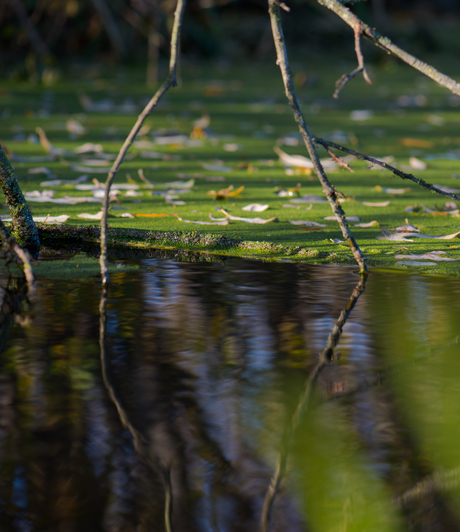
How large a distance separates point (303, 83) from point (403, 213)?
500cm

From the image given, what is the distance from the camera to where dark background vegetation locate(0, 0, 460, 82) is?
744 centimetres

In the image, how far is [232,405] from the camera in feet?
4.73

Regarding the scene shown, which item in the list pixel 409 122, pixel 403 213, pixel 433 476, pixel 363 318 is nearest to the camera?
pixel 433 476

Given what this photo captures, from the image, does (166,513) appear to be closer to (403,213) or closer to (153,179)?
(403,213)

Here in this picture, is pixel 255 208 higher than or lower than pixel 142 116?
lower

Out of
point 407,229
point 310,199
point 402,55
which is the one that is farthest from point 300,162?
point 402,55

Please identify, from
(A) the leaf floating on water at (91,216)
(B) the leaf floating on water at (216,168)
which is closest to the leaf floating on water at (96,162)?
(B) the leaf floating on water at (216,168)

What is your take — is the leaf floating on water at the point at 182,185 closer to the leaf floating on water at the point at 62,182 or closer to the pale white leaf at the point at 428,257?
A: the leaf floating on water at the point at 62,182

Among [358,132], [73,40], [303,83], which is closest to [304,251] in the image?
[358,132]

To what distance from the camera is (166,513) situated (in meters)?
1.11

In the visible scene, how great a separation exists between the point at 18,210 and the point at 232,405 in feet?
3.69

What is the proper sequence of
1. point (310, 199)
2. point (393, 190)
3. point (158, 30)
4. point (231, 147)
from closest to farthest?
point (310, 199)
point (393, 190)
point (231, 147)
point (158, 30)

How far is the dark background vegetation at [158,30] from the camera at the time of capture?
7.44 m

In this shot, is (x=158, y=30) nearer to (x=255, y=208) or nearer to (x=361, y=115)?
(x=361, y=115)
